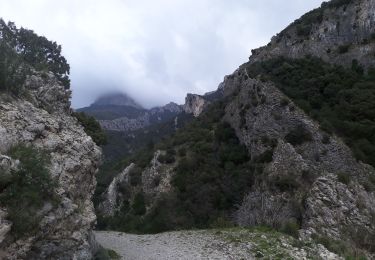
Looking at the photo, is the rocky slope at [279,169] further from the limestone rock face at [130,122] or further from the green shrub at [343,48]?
the limestone rock face at [130,122]

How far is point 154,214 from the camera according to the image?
143 ft

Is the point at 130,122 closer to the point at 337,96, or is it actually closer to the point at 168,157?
the point at 168,157

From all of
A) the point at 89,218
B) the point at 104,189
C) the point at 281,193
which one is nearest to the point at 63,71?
the point at 104,189

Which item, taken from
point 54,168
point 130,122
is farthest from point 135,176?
point 130,122

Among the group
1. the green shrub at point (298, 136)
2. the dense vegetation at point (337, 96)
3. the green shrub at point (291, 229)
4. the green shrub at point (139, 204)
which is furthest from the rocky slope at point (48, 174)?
the dense vegetation at point (337, 96)

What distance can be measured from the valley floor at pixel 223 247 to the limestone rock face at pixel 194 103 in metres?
104

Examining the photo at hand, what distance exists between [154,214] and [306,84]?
2425 cm

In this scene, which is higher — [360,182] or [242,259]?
[360,182]

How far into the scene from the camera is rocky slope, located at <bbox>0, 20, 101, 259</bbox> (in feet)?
41.9

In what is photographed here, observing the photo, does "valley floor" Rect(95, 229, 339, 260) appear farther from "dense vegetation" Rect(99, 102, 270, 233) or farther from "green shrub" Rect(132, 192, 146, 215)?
"green shrub" Rect(132, 192, 146, 215)

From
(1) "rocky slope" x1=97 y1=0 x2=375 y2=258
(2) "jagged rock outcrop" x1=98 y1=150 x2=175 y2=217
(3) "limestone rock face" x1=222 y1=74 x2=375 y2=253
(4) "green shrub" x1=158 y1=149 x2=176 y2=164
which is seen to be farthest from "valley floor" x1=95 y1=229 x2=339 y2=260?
(4) "green shrub" x1=158 y1=149 x2=176 y2=164

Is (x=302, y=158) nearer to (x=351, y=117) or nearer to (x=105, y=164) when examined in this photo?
(x=351, y=117)

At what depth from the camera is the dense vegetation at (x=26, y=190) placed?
1246 cm

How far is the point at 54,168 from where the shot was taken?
54.4ft
